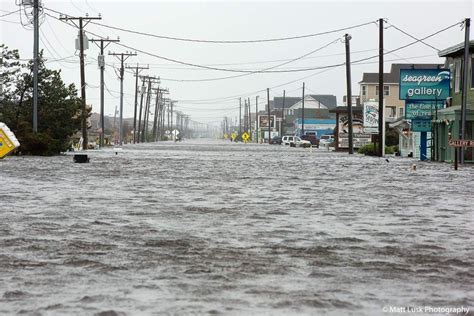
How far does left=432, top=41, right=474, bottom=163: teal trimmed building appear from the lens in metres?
39.9

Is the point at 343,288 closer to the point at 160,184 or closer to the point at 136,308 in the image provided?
the point at 136,308

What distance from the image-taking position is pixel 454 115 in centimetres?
3991

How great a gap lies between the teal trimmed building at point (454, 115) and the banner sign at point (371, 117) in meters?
12.1

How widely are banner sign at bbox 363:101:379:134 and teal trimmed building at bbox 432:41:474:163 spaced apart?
12.1m

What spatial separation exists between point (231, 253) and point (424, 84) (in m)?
37.1

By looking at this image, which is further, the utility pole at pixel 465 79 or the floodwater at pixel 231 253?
the utility pole at pixel 465 79

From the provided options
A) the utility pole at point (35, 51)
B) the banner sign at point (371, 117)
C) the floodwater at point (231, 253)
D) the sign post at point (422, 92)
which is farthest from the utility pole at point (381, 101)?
the floodwater at point (231, 253)

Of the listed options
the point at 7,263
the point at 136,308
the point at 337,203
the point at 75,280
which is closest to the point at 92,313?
the point at 136,308

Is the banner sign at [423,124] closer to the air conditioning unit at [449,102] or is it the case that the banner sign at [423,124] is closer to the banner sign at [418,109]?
the banner sign at [418,109]

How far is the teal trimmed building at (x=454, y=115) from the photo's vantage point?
3991 cm

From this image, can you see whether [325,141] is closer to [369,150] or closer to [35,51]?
[369,150]

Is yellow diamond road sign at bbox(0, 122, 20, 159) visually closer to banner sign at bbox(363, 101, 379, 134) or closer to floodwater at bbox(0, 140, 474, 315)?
floodwater at bbox(0, 140, 474, 315)

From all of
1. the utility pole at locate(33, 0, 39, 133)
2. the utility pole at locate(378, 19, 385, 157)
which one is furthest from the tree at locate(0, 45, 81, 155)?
the utility pole at locate(378, 19, 385, 157)

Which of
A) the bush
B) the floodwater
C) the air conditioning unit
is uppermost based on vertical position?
the air conditioning unit
